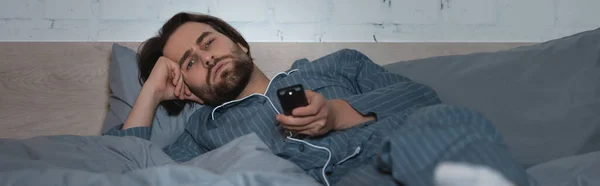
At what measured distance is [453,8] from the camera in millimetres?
1811

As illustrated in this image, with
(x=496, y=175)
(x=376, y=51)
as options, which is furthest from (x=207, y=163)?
(x=376, y=51)

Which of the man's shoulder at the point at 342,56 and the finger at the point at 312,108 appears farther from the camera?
the man's shoulder at the point at 342,56

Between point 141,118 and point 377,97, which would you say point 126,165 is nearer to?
point 141,118

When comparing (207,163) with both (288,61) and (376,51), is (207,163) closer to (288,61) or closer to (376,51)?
(288,61)

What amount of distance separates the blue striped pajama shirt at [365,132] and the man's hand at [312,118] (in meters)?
0.05

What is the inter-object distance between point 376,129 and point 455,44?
590 millimetres

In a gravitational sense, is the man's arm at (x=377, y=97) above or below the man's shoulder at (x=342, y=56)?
below

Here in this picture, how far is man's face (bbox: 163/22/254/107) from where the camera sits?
141cm

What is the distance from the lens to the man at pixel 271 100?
1.18 meters

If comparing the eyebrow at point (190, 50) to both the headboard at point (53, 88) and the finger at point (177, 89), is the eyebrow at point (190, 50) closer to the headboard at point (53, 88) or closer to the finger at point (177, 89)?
the finger at point (177, 89)

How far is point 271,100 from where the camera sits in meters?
1.43

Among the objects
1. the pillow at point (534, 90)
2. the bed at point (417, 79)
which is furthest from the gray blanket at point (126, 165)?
the pillow at point (534, 90)

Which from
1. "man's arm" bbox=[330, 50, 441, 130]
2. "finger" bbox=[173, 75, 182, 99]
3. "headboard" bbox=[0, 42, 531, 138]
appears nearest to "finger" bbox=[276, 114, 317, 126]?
"man's arm" bbox=[330, 50, 441, 130]

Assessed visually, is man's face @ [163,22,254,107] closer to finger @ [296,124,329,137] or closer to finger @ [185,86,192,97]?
finger @ [185,86,192,97]
